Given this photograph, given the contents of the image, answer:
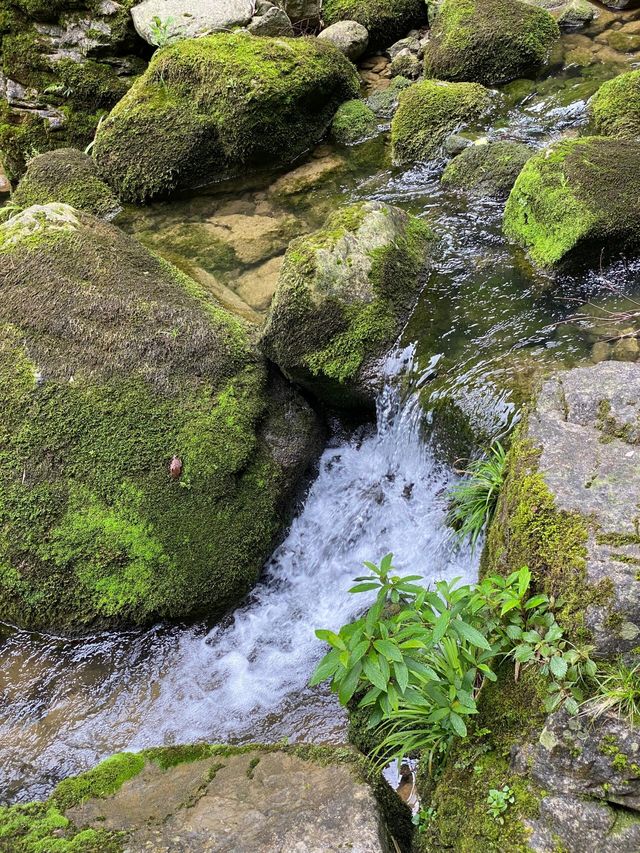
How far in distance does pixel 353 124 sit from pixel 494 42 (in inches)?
84.5

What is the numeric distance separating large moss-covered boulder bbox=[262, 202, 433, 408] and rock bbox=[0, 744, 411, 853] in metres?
2.80

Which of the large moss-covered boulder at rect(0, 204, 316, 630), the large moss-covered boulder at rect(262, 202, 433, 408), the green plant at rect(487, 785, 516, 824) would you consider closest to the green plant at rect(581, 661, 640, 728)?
the green plant at rect(487, 785, 516, 824)

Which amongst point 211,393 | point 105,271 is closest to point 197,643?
point 211,393

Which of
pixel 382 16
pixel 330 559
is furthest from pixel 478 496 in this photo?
pixel 382 16

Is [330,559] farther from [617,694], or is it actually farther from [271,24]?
[271,24]

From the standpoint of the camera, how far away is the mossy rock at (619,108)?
21.2 ft

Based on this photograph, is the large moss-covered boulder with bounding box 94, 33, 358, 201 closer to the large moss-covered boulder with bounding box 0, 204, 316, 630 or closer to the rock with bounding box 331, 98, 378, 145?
the rock with bounding box 331, 98, 378, 145

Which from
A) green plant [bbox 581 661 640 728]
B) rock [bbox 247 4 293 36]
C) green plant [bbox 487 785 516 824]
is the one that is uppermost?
rock [bbox 247 4 293 36]

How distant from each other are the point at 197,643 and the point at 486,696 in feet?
7.54

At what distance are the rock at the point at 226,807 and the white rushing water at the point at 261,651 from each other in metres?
0.77

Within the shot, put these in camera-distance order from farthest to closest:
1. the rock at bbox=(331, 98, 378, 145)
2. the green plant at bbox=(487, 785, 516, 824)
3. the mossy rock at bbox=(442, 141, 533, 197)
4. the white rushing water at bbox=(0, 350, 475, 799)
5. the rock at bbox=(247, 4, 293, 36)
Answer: the rock at bbox=(247, 4, 293, 36), the rock at bbox=(331, 98, 378, 145), the mossy rock at bbox=(442, 141, 533, 197), the white rushing water at bbox=(0, 350, 475, 799), the green plant at bbox=(487, 785, 516, 824)

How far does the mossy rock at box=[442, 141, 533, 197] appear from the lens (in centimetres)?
637

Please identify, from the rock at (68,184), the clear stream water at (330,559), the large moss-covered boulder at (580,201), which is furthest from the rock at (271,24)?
Answer: the large moss-covered boulder at (580,201)

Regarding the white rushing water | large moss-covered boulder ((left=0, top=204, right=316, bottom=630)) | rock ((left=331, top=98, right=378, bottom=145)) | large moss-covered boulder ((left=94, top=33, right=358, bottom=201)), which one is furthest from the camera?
rock ((left=331, top=98, right=378, bottom=145))
